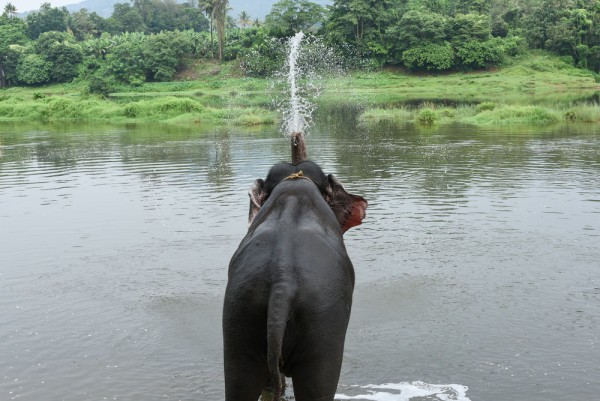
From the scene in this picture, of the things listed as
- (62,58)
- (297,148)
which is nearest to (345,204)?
(297,148)

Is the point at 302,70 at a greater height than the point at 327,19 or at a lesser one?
lesser

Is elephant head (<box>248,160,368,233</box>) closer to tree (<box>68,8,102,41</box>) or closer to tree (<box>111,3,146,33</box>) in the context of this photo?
tree (<box>68,8,102,41</box>)

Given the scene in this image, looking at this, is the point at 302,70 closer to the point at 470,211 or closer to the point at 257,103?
the point at 257,103

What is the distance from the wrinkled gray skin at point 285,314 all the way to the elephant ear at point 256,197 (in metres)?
0.62

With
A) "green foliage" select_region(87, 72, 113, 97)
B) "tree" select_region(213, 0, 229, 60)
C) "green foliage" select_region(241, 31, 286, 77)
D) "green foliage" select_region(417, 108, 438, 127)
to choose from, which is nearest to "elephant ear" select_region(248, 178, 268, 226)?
"green foliage" select_region(417, 108, 438, 127)

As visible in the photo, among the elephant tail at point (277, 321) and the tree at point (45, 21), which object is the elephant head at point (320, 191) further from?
the tree at point (45, 21)

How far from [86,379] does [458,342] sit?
11.9 ft

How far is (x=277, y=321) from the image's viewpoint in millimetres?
3947

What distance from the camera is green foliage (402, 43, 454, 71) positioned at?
257 feet

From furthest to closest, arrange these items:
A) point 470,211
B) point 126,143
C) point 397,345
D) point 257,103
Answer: point 257,103 → point 126,143 → point 470,211 → point 397,345

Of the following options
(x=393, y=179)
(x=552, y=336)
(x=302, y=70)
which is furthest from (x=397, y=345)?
(x=302, y=70)

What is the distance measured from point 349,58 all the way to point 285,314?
7962 cm

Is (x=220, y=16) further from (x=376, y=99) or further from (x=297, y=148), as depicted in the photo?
(x=297, y=148)

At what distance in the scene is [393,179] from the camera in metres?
18.0
